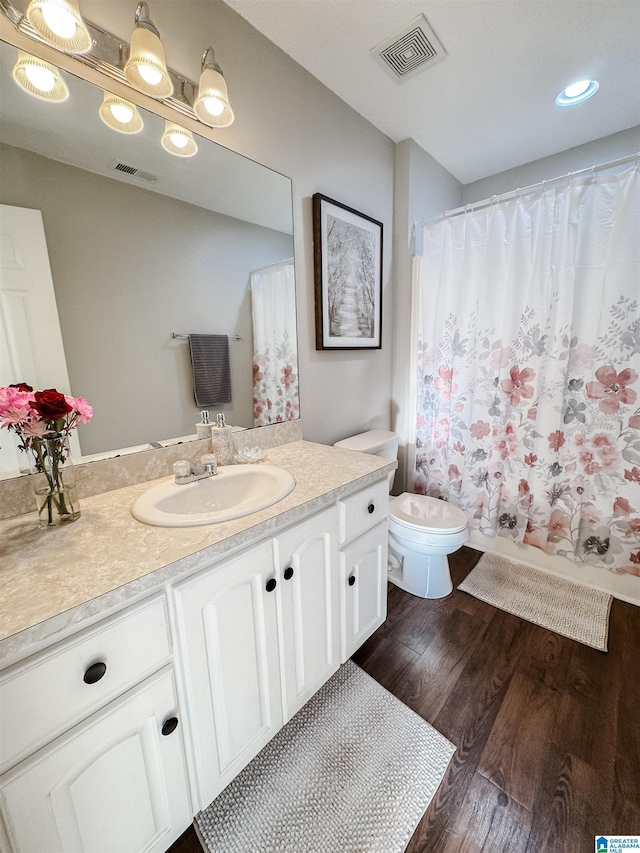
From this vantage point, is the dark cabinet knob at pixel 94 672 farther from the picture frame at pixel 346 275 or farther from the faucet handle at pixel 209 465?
the picture frame at pixel 346 275

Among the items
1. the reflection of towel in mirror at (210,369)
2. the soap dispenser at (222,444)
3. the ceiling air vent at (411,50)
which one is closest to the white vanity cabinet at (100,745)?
the soap dispenser at (222,444)

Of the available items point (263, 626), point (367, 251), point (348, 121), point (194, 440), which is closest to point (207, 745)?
point (263, 626)

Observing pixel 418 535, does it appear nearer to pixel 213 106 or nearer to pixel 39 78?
pixel 213 106

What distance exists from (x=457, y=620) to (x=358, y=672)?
56cm

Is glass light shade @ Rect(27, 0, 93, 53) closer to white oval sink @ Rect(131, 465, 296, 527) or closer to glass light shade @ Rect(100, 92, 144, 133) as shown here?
glass light shade @ Rect(100, 92, 144, 133)

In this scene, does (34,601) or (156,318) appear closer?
(34,601)

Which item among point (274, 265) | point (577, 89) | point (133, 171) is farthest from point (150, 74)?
point (577, 89)

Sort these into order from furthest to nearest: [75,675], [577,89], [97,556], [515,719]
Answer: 1. [577,89]
2. [515,719]
3. [97,556]
4. [75,675]

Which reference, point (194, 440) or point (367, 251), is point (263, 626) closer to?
point (194, 440)

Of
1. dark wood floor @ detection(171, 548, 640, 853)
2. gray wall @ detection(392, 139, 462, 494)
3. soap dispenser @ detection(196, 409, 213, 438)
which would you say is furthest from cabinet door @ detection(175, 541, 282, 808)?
gray wall @ detection(392, 139, 462, 494)

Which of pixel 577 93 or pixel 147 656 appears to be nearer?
pixel 147 656

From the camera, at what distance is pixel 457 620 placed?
1615 millimetres

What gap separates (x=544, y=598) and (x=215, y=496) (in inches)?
68.1

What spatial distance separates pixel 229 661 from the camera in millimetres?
843
